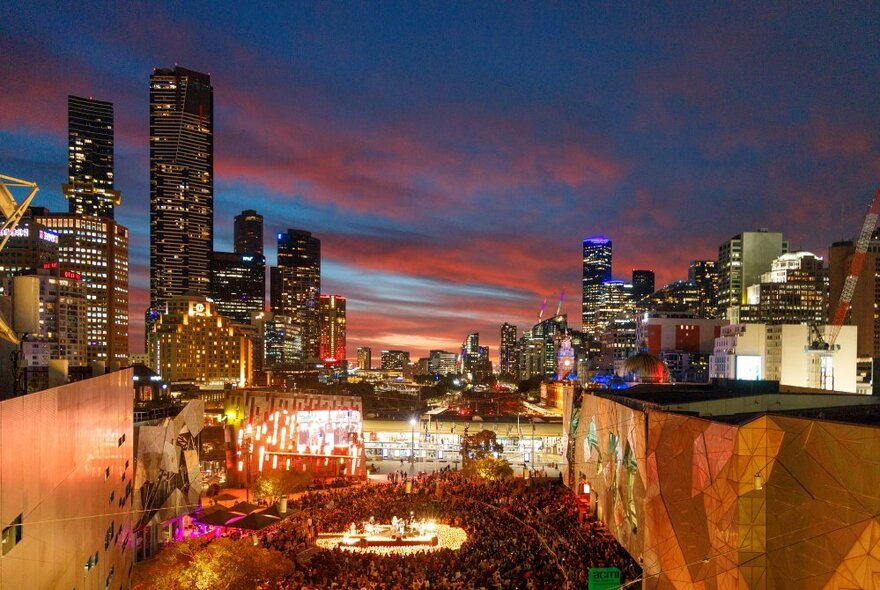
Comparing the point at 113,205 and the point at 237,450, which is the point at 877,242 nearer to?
the point at 237,450

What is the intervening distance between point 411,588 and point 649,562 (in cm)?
751

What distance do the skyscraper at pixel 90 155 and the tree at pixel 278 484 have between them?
15667cm

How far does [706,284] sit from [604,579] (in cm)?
17474

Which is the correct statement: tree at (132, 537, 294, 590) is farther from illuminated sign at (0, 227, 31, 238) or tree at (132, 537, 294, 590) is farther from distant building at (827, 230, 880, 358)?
distant building at (827, 230, 880, 358)

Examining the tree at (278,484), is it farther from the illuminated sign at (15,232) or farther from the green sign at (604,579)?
the green sign at (604,579)

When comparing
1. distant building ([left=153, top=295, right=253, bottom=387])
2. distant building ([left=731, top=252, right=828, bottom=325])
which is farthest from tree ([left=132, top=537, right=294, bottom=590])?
distant building ([left=731, top=252, right=828, bottom=325])

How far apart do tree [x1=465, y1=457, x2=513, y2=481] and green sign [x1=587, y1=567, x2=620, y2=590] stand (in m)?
22.4

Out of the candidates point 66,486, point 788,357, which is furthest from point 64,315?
point 788,357

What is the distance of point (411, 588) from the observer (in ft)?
64.4

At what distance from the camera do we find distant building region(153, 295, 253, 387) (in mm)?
119000

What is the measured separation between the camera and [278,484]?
33.5 meters

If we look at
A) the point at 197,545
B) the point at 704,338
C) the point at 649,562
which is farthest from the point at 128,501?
the point at 704,338

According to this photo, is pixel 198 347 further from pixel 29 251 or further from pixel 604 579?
pixel 604 579

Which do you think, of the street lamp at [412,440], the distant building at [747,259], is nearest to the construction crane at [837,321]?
the distant building at [747,259]
